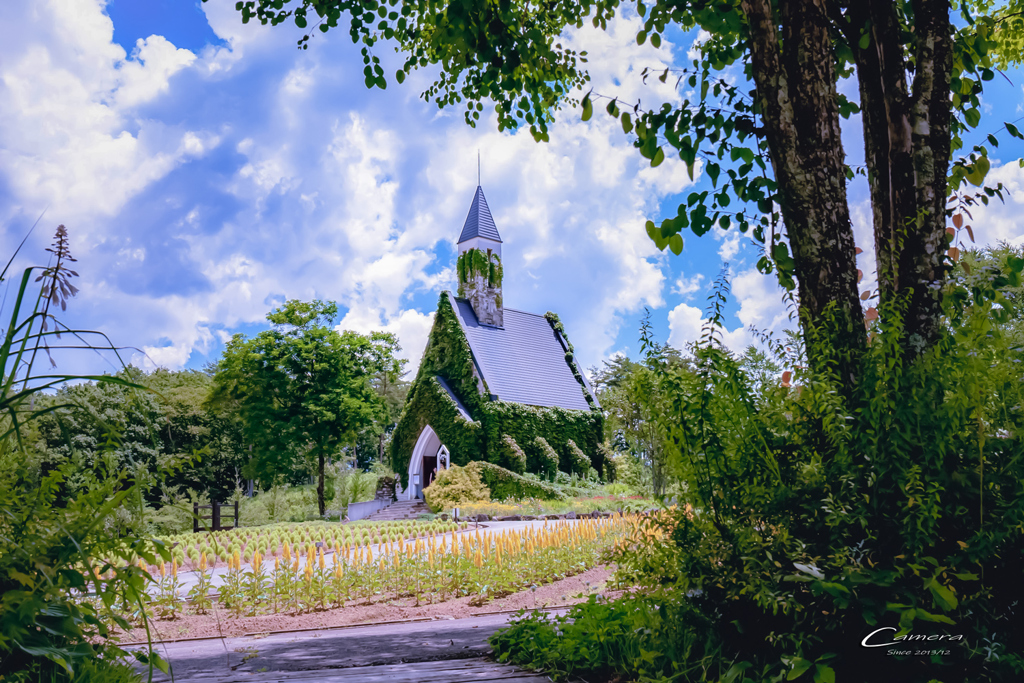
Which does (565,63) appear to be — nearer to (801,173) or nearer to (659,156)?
(659,156)

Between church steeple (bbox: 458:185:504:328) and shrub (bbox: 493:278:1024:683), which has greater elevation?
church steeple (bbox: 458:185:504:328)

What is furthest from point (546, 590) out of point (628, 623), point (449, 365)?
point (449, 365)

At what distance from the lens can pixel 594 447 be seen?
1080 inches

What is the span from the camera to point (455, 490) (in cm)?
2217

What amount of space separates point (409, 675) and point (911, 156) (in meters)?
3.65

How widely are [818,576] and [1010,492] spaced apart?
3.52ft

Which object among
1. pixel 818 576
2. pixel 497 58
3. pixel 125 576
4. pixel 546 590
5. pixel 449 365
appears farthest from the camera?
pixel 449 365

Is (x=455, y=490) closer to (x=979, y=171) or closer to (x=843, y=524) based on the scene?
(x=979, y=171)

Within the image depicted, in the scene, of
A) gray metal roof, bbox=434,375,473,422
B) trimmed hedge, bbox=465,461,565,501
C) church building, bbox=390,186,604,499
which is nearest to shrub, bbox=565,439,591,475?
church building, bbox=390,186,604,499

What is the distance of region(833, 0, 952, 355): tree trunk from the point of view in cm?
300

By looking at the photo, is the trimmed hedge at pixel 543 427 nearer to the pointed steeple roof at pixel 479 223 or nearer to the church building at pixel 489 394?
the church building at pixel 489 394

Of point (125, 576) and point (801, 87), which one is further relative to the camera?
point (801, 87)

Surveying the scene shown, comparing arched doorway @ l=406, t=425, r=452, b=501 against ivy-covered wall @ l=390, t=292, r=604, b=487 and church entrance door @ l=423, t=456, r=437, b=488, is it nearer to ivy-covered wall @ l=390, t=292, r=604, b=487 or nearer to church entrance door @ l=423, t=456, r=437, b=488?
church entrance door @ l=423, t=456, r=437, b=488

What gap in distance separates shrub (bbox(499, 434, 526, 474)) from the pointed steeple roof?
9.77 m
